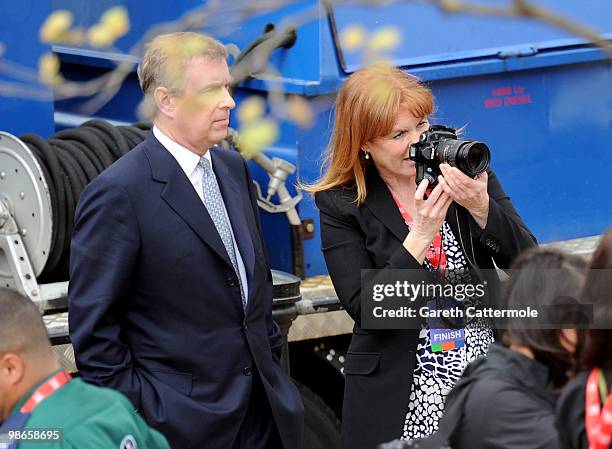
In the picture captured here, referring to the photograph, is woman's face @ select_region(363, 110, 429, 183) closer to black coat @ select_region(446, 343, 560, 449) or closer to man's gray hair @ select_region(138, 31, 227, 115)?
man's gray hair @ select_region(138, 31, 227, 115)

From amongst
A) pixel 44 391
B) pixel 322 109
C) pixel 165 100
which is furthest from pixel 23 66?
pixel 44 391

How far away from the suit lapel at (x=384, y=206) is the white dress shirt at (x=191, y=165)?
0.37 meters

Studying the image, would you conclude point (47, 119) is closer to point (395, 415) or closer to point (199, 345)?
point (199, 345)

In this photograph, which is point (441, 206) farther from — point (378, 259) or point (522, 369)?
point (522, 369)

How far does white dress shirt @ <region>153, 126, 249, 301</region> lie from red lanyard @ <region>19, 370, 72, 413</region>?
78 cm

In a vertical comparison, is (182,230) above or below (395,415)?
above

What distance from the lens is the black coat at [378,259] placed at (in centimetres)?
280

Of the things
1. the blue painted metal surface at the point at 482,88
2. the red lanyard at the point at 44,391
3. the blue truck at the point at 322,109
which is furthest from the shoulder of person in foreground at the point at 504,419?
the blue painted metal surface at the point at 482,88

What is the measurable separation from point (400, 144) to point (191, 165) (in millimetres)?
541

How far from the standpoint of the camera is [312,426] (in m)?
4.12

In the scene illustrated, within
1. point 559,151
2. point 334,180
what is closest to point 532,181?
point 559,151

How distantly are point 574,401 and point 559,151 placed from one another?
292 centimetres

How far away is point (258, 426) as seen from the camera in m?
2.88

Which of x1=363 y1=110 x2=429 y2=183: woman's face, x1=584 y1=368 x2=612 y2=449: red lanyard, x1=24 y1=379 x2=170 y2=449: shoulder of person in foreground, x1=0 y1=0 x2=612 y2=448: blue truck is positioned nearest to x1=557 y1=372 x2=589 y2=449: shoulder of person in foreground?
x1=584 y1=368 x2=612 y2=449: red lanyard
